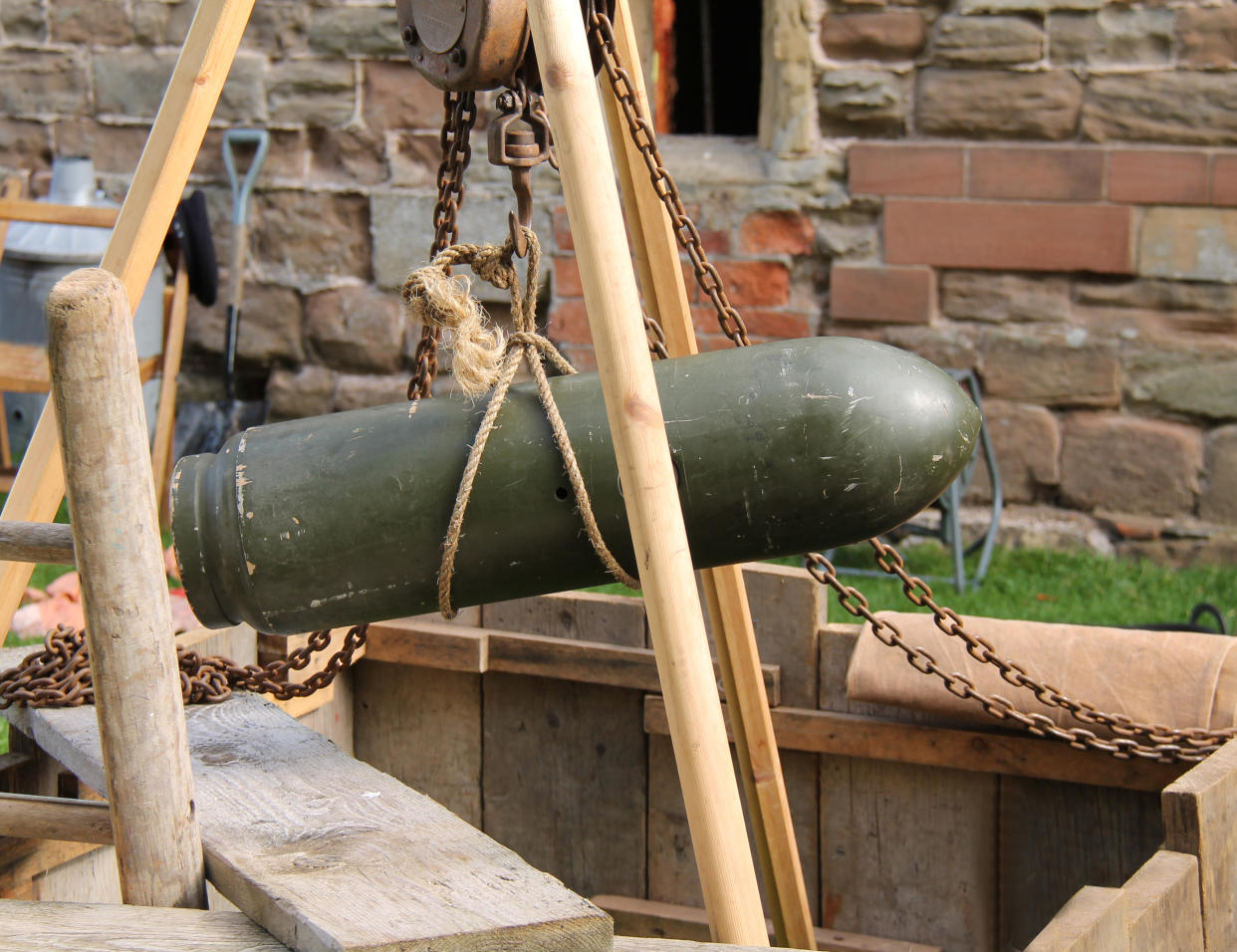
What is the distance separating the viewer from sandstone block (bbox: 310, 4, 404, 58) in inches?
171

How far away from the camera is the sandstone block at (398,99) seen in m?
4.38

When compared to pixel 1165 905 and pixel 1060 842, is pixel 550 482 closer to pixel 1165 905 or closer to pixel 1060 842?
pixel 1165 905

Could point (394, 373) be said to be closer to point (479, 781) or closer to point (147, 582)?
point (479, 781)

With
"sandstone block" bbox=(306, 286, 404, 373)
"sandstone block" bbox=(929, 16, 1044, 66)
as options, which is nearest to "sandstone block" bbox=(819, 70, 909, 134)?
"sandstone block" bbox=(929, 16, 1044, 66)

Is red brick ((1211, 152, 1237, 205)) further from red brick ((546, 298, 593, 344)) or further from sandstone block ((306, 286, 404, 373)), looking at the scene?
sandstone block ((306, 286, 404, 373))

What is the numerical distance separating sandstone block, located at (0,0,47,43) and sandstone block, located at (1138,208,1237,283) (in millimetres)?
3703

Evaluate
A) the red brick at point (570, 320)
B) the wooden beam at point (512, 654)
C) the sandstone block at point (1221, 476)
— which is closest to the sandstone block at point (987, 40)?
the sandstone block at point (1221, 476)

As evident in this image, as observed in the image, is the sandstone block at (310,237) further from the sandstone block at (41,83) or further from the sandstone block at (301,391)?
the sandstone block at (41,83)

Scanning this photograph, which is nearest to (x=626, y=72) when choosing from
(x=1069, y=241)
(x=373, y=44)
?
(x=1069, y=241)

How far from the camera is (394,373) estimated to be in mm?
4625

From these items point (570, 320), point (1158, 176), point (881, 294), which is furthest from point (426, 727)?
point (1158, 176)

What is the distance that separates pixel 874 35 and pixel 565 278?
3.91ft

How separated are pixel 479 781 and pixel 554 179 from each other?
236cm

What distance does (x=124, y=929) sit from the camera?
1.23 metres
